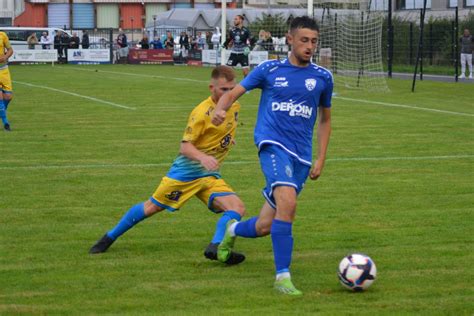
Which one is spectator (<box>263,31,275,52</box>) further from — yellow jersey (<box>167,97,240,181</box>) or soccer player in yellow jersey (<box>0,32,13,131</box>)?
yellow jersey (<box>167,97,240,181</box>)

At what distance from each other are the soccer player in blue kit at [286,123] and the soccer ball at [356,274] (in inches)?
14.0

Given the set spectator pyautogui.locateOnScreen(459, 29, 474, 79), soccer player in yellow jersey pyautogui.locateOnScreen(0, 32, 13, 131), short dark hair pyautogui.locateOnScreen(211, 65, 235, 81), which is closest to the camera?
short dark hair pyautogui.locateOnScreen(211, 65, 235, 81)

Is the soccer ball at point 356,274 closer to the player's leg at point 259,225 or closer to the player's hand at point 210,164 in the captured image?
the player's leg at point 259,225

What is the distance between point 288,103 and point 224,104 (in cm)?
52

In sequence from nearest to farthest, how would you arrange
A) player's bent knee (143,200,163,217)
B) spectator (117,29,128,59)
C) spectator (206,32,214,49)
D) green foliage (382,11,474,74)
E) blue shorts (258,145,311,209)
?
blue shorts (258,145,311,209) → player's bent knee (143,200,163,217) → green foliage (382,11,474,74) → spectator (117,29,128,59) → spectator (206,32,214,49)

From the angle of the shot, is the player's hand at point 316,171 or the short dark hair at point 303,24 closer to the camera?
the short dark hair at point 303,24

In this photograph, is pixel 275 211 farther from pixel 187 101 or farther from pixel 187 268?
pixel 187 101

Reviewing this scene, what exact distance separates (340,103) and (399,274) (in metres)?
19.3

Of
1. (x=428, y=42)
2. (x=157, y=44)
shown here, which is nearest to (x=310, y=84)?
(x=428, y=42)

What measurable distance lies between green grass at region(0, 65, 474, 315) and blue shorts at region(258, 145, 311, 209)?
77 cm

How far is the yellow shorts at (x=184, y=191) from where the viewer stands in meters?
8.86

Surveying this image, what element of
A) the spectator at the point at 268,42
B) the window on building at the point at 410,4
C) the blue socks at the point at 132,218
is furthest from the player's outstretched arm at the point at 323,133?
the window on building at the point at 410,4

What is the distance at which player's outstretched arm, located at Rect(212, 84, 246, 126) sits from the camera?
7.48m

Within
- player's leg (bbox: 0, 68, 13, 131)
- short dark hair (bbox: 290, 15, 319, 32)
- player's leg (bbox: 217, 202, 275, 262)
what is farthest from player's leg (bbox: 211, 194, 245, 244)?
player's leg (bbox: 0, 68, 13, 131)
